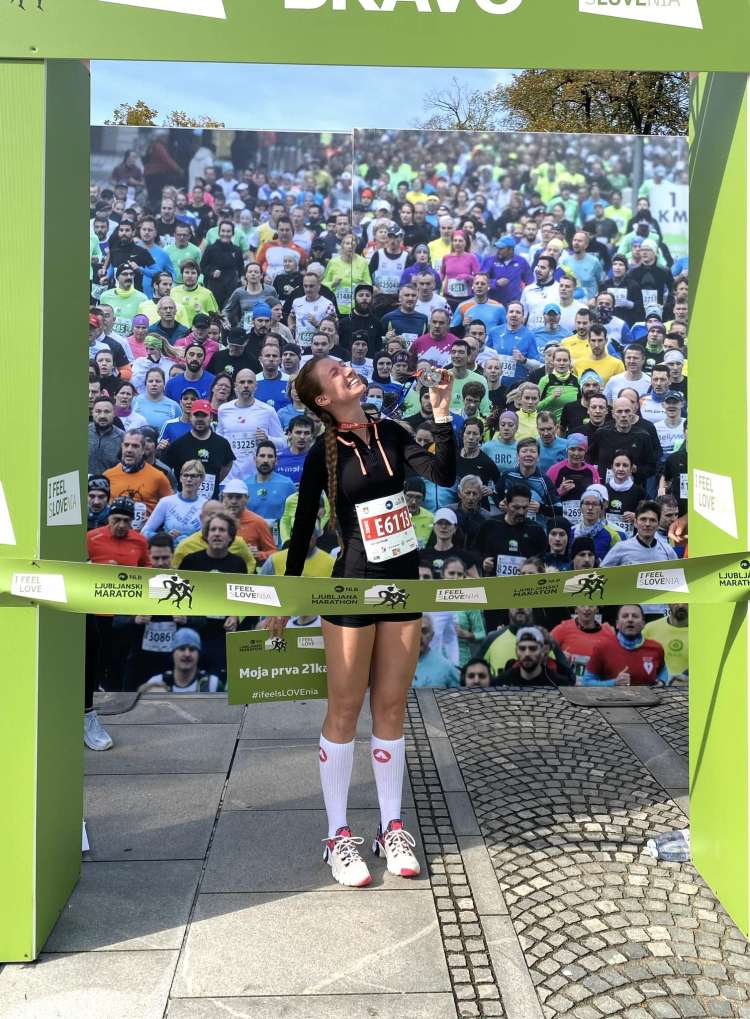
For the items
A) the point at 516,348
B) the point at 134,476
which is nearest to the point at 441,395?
the point at 516,348

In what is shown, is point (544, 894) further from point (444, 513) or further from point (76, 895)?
point (444, 513)

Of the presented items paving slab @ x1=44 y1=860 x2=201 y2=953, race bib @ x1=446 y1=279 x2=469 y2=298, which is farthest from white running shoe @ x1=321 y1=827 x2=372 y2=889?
race bib @ x1=446 y1=279 x2=469 y2=298

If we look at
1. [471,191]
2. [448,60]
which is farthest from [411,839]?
[471,191]

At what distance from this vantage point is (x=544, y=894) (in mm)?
4129

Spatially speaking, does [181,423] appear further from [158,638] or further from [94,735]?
[94,735]

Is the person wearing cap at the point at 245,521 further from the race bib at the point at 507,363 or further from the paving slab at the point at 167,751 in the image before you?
the race bib at the point at 507,363

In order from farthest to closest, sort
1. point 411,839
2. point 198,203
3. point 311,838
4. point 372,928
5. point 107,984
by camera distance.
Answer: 1. point 198,203
2. point 311,838
3. point 411,839
4. point 372,928
5. point 107,984

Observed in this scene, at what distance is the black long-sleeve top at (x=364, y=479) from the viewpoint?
4.20 m

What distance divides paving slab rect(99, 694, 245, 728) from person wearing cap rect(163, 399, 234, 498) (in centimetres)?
144

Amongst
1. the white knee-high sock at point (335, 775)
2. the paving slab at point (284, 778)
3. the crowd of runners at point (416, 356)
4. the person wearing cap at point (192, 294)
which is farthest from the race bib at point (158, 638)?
the white knee-high sock at point (335, 775)

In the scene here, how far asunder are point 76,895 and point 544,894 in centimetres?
187

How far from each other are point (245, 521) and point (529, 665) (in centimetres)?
227

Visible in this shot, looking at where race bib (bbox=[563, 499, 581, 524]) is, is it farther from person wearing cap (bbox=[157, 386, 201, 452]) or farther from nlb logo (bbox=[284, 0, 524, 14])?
nlb logo (bbox=[284, 0, 524, 14])

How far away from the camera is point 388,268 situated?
286 inches
